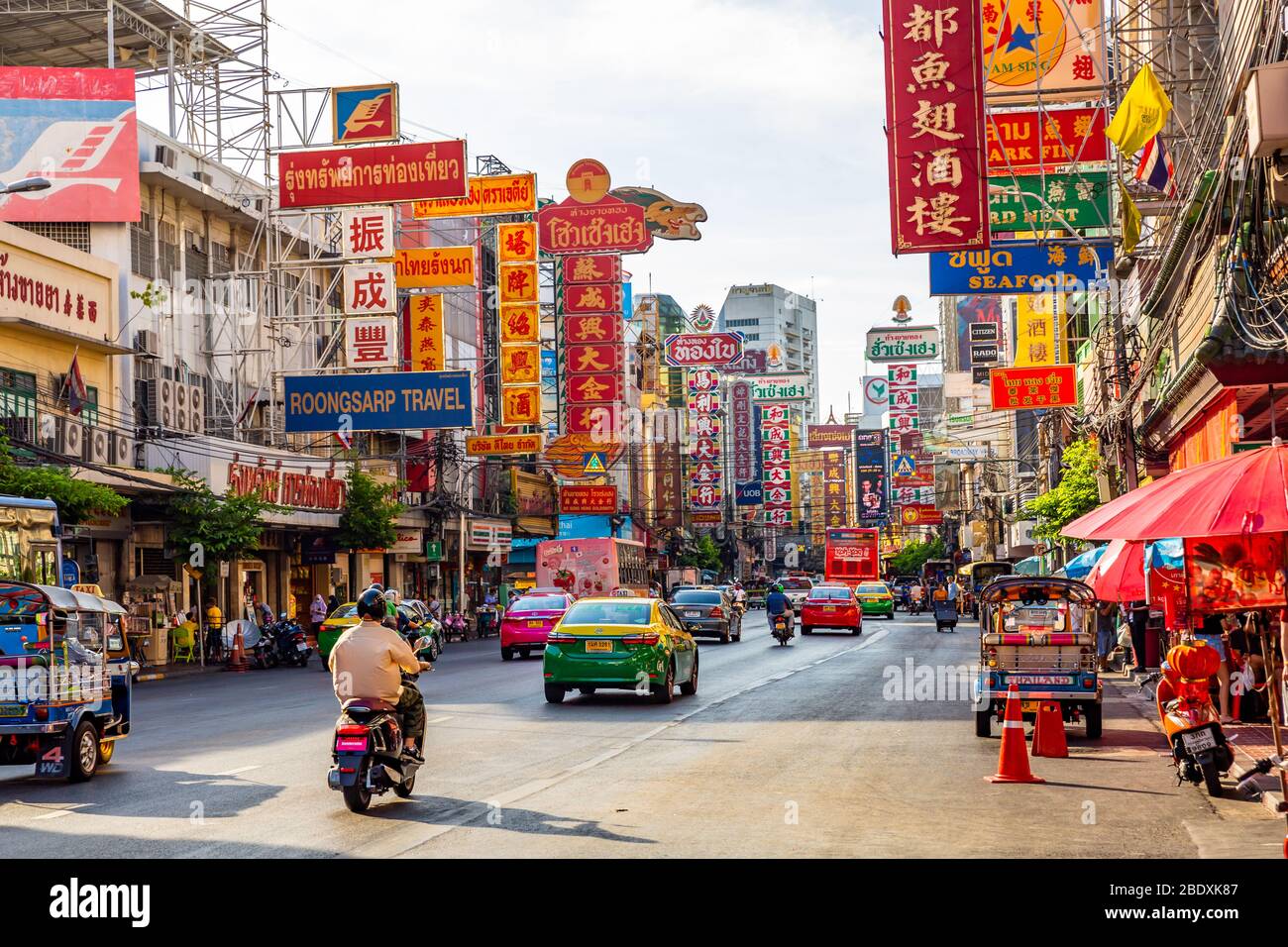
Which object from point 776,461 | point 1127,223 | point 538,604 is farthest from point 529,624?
point 776,461

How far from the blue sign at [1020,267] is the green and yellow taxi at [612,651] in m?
8.29

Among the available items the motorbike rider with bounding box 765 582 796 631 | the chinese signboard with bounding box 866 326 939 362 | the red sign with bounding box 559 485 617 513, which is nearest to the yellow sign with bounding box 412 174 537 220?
the motorbike rider with bounding box 765 582 796 631

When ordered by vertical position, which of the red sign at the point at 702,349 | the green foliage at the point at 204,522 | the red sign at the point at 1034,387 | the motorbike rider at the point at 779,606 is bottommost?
the motorbike rider at the point at 779,606

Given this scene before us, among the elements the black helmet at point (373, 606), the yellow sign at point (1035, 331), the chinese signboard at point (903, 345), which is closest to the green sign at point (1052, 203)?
the black helmet at point (373, 606)

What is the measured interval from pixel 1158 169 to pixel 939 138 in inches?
195

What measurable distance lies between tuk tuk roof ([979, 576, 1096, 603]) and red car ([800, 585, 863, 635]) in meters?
31.3

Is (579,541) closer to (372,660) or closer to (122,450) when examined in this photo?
(122,450)

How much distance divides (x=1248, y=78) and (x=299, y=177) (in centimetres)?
3244

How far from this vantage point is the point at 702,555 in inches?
5359

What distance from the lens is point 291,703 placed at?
78.5 feet

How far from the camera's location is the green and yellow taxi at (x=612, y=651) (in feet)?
71.7

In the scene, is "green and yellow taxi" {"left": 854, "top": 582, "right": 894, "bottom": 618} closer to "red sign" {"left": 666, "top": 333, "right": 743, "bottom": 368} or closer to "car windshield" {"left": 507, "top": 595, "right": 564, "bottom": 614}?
"car windshield" {"left": 507, "top": 595, "right": 564, "bottom": 614}

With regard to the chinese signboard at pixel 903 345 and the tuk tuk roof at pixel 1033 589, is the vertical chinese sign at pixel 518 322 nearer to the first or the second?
the tuk tuk roof at pixel 1033 589
